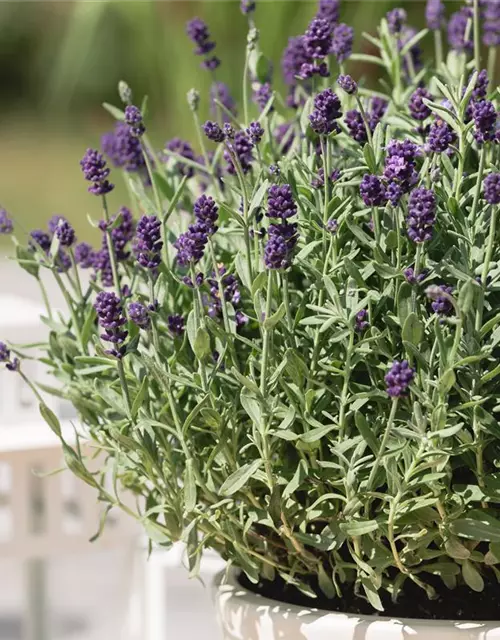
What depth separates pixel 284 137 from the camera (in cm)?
70

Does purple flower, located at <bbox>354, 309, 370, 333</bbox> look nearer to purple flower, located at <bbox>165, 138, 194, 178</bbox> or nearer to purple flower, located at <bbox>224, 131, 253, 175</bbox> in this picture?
purple flower, located at <bbox>224, 131, 253, 175</bbox>

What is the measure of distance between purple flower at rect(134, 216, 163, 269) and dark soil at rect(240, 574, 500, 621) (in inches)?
8.6

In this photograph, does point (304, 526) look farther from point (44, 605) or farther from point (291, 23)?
point (291, 23)

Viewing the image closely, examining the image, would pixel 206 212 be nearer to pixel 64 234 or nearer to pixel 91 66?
pixel 64 234

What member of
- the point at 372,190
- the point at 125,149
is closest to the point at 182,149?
the point at 125,149

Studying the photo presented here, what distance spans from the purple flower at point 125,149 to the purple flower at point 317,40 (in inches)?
5.3

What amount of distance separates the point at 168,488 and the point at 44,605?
0.73 meters

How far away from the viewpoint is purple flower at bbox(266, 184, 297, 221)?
0.46m

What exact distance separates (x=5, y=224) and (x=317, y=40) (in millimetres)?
237

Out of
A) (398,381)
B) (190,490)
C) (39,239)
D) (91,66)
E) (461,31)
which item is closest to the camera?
(398,381)

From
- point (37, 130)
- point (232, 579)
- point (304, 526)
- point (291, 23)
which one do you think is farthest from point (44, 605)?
point (37, 130)

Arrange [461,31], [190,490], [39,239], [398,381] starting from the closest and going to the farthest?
1. [398,381]
2. [190,490]
3. [39,239]
4. [461,31]

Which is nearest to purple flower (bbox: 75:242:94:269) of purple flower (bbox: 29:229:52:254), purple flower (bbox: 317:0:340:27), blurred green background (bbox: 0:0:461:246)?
purple flower (bbox: 29:229:52:254)

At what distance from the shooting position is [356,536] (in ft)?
1.65
